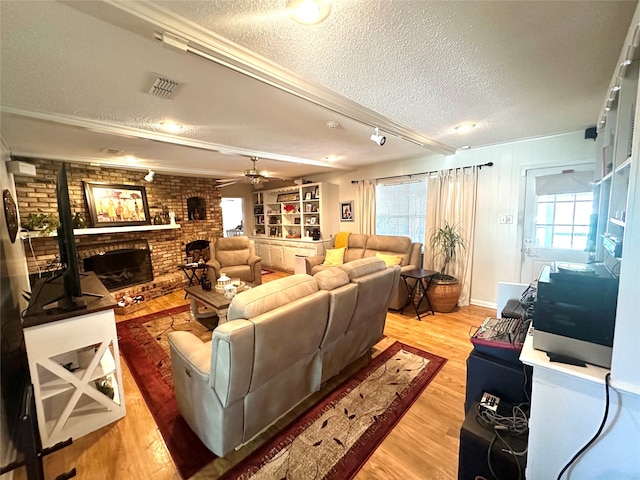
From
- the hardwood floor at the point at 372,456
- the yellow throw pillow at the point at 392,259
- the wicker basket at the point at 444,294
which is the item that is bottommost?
the hardwood floor at the point at 372,456

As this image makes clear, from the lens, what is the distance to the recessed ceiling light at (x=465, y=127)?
271cm

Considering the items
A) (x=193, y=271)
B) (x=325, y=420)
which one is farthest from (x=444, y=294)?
(x=193, y=271)

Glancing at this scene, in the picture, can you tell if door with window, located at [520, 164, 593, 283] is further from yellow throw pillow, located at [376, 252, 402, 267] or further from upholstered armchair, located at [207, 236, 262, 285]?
upholstered armchair, located at [207, 236, 262, 285]

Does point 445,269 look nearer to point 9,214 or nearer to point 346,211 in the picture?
point 346,211

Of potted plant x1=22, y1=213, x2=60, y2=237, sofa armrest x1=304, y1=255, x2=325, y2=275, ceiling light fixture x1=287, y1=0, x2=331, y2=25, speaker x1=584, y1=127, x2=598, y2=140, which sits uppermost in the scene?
ceiling light fixture x1=287, y1=0, x2=331, y2=25

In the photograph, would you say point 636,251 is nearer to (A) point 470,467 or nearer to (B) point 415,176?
(A) point 470,467

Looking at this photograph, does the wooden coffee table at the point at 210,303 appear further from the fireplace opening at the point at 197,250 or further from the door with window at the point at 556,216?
the door with window at the point at 556,216

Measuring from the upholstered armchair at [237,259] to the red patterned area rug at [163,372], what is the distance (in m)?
0.94

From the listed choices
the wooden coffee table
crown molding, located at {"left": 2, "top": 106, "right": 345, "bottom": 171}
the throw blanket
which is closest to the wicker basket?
the throw blanket

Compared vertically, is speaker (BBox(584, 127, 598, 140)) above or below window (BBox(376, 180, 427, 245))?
above

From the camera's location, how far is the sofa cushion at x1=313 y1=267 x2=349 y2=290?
178cm

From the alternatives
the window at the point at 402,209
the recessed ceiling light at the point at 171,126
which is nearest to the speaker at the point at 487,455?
Result: the recessed ceiling light at the point at 171,126

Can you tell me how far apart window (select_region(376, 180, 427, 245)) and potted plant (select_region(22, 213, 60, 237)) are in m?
5.05

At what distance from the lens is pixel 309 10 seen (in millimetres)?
1149
